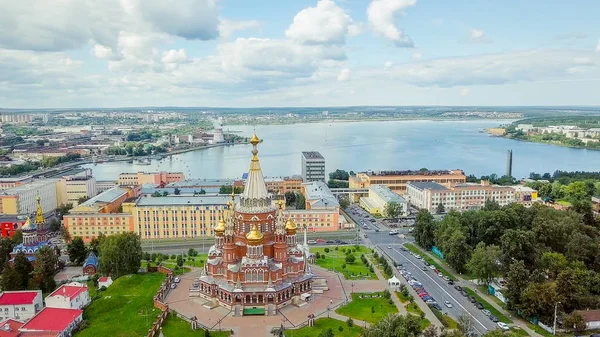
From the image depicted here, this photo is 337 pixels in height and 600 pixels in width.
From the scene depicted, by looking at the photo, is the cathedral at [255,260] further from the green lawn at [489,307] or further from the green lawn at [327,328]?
the green lawn at [489,307]

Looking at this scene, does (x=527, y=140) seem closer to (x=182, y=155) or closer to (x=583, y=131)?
(x=583, y=131)

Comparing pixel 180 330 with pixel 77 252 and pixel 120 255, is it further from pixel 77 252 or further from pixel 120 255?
pixel 77 252

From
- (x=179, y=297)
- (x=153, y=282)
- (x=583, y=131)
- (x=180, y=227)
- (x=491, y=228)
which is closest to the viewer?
(x=179, y=297)

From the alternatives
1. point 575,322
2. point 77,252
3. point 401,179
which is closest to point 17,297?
point 77,252

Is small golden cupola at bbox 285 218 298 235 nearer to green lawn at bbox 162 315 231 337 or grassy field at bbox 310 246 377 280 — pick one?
grassy field at bbox 310 246 377 280

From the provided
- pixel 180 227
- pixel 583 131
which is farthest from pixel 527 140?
pixel 180 227
